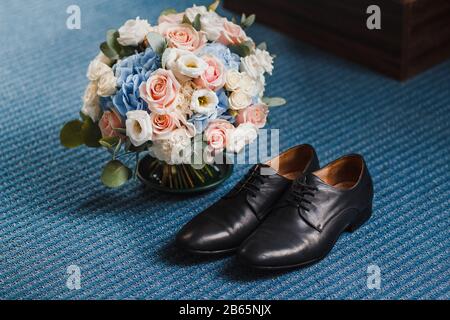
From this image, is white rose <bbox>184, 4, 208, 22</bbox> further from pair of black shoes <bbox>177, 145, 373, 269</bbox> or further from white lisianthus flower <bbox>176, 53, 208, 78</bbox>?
pair of black shoes <bbox>177, 145, 373, 269</bbox>

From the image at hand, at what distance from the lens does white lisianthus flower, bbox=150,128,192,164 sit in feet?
4.50

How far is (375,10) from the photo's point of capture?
190 cm

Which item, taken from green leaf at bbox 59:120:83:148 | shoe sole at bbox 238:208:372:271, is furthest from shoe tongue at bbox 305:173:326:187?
green leaf at bbox 59:120:83:148

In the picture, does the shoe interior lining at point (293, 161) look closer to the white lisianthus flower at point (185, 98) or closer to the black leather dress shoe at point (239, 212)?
the black leather dress shoe at point (239, 212)

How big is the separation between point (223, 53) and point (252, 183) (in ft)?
0.75

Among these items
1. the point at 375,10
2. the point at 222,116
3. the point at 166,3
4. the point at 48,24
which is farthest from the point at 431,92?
the point at 48,24

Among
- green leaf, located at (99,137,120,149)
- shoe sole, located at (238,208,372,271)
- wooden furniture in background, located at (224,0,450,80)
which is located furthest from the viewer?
wooden furniture in background, located at (224,0,450,80)

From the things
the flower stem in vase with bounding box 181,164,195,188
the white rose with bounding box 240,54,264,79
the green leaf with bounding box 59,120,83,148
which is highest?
the white rose with bounding box 240,54,264,79

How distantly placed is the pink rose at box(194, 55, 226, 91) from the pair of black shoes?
161mm

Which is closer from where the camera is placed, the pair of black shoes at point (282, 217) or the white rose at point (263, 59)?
the pair of black shoes at point (282, 217)

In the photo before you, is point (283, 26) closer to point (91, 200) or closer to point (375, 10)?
point (375, 10)

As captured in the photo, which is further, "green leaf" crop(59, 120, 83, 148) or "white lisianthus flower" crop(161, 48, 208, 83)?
"green leaf" crop(59, 120, 83, 148)

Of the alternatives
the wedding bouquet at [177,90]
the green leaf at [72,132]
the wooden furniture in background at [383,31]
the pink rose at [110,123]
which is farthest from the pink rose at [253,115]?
the wooden furniture in background at [383,31]

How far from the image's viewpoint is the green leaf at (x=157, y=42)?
4.53ft
